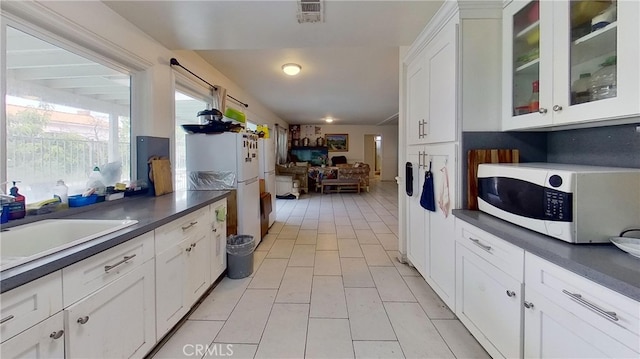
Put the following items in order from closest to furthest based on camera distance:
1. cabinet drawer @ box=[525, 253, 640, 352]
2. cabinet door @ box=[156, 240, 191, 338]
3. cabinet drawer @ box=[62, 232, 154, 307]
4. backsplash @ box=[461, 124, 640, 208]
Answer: cabinet drawer @ box=[525, 253, 640, 352]
cabinet drawer @ box=[62, 232, 154, 307]
backsplash @ box=[461, 124, 640, 208]
cabinet door @ box=[156, 240, 191, 338]

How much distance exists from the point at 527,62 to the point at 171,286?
8.45 ft

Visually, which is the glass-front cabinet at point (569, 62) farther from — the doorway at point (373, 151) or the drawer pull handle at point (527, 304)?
the doorway at point (373, 151)

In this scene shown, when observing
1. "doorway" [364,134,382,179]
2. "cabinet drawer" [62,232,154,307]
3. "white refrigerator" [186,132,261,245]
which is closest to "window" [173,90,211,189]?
"white refrigerator" [186,132,261,245]

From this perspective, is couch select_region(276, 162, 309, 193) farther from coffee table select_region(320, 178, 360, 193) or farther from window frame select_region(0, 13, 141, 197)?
window frame select_region(0, 13, 141, 197)

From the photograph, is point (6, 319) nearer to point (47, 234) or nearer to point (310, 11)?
point (47, 234)

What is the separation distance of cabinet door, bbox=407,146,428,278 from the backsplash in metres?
0.60

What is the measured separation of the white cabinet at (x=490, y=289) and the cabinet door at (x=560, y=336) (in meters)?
0.06

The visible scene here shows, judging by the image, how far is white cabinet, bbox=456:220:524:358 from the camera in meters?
1.30

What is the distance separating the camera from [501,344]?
1405 millimetres

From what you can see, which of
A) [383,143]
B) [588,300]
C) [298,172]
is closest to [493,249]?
[588,300]

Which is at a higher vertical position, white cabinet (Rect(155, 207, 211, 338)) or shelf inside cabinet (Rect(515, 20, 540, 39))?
shelf inside cabinet (Rect(515, 20, 540, 39))

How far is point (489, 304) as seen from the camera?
150cm

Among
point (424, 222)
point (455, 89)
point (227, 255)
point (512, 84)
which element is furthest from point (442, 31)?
point (227, 255)

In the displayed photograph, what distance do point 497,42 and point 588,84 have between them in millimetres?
723
